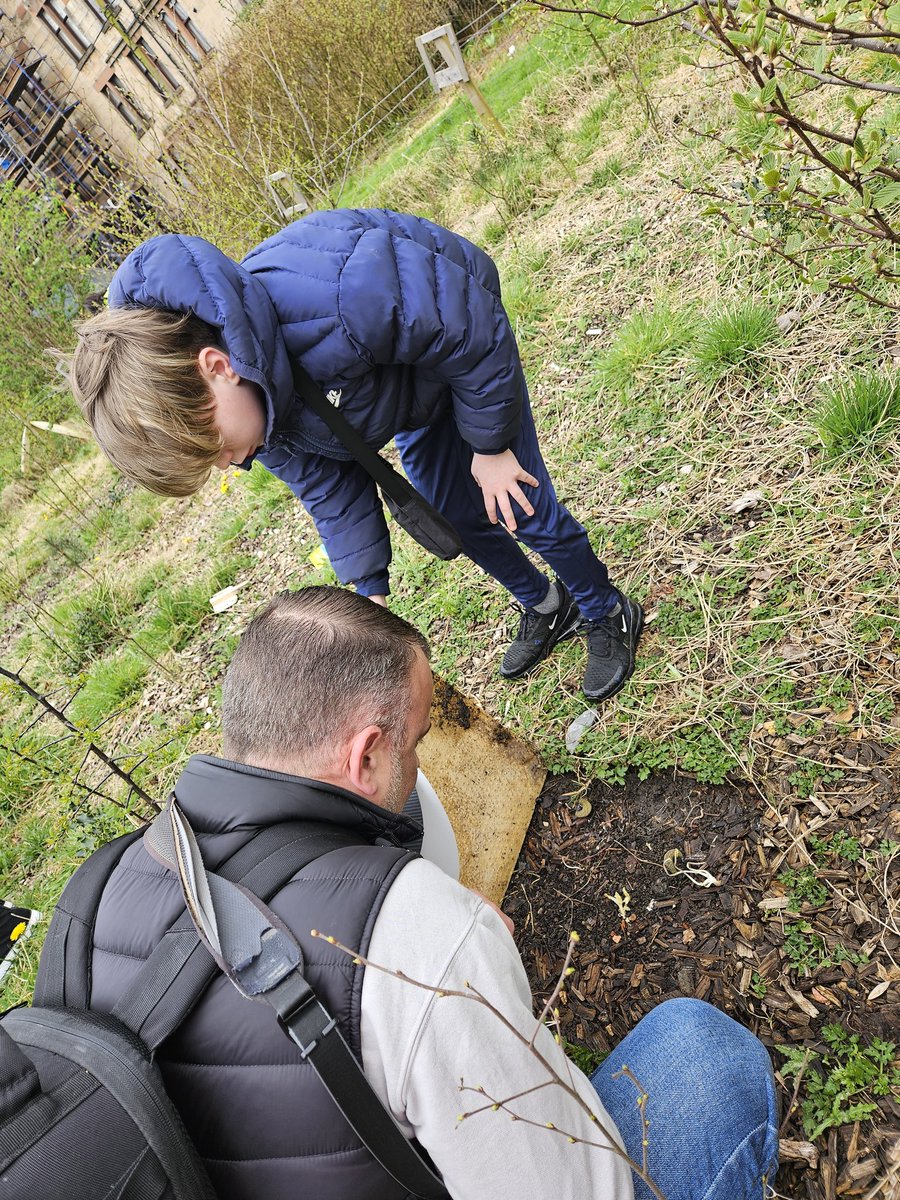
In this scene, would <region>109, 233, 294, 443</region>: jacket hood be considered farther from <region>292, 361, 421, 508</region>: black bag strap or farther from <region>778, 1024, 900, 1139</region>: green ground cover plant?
<region>778, 1024, 900, 1139</region>: green ground cover plant

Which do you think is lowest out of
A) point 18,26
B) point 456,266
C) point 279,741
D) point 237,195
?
point 279,741

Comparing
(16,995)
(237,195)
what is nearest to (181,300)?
(16,995)

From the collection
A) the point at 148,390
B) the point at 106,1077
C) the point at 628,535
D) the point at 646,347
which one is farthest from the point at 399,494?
the point at 646,347

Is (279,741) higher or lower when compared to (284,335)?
lower

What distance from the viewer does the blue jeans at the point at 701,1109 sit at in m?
1.30

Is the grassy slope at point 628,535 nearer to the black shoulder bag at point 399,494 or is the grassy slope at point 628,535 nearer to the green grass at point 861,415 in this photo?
the green grass at point 861,415

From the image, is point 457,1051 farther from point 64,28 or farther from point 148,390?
point 64,28

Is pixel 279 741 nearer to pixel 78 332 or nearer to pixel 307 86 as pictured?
pixel 78 332

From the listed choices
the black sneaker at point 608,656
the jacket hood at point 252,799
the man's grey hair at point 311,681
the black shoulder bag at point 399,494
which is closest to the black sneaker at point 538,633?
the black sneaker at point 608,656

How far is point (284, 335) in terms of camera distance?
1807mm

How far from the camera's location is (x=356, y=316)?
5.84 feet

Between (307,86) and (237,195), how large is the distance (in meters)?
4.77

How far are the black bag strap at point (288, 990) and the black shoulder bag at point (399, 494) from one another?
1184 millimetres

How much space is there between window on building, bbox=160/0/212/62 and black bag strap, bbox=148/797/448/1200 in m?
24.7
